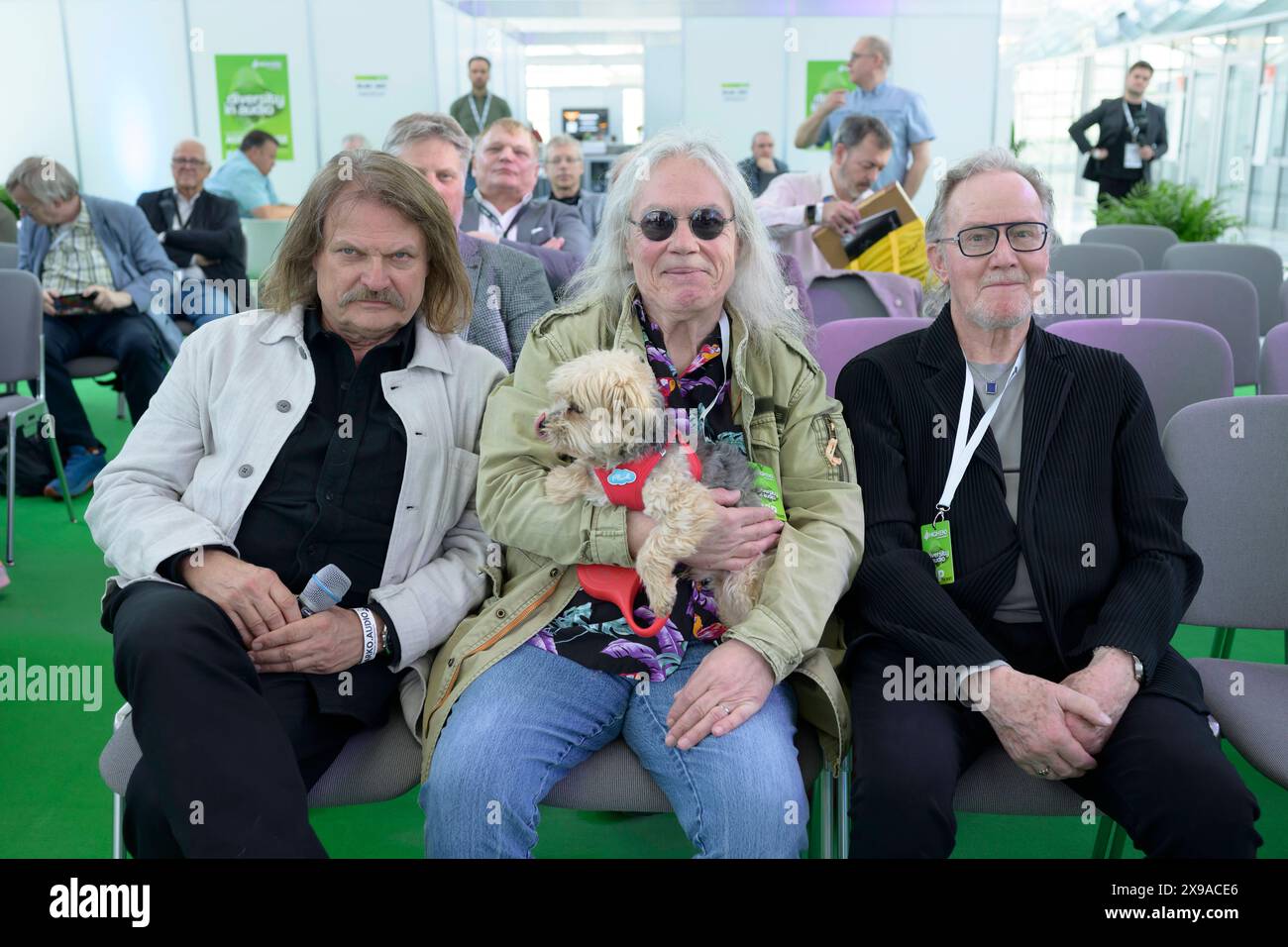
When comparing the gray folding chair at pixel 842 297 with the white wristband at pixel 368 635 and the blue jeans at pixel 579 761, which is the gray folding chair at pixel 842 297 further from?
the white wristband at pixel 368 635

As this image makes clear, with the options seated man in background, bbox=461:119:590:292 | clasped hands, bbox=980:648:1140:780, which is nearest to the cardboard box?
seated man in background, bbox=461:119:590:292

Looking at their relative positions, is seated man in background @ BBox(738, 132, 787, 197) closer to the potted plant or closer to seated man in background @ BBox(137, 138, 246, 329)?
the potted plant

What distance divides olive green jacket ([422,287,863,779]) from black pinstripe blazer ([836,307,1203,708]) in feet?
0.30

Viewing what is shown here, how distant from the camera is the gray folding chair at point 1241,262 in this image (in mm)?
5375

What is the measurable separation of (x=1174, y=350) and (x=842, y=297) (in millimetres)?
1228

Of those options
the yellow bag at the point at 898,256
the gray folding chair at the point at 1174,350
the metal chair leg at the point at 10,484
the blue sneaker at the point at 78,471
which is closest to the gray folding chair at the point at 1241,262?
the yellow bag at the point at 898,256

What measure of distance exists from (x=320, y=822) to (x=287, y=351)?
1360mm

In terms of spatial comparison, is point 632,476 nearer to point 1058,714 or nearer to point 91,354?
point 1058,714

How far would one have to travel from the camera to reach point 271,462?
223 centimetres

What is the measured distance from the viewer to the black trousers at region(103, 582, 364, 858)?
1.69m

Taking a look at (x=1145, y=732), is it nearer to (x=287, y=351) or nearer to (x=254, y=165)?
(x=287, y=351)

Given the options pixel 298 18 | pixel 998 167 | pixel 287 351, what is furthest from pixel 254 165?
pixel 998 167

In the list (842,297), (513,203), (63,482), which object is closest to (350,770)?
(842,297)
